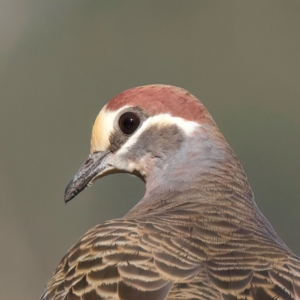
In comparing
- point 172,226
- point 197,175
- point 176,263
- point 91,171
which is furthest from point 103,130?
point 176,263

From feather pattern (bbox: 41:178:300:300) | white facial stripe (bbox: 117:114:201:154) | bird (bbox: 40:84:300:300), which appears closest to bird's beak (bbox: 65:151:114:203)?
bird (bbox: 40:84:300:300)

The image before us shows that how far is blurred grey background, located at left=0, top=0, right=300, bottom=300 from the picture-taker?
2.37m

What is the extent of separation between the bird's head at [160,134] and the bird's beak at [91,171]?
0.04 meters

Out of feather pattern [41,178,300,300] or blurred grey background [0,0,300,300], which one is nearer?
feather pattern [41,178,300,300]

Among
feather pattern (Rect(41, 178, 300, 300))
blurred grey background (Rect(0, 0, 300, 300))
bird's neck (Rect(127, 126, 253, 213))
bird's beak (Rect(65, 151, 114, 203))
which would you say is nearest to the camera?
feather pattern (Rect(41, 178, 300, 300))

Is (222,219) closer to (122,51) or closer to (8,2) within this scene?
(122,51)

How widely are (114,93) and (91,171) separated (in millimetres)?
1210

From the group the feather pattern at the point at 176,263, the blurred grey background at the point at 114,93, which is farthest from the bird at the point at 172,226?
the blurred grey background at the point at 114,93

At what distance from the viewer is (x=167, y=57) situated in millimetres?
2412

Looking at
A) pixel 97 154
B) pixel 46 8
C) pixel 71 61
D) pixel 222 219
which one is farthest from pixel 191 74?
pixel 222 219

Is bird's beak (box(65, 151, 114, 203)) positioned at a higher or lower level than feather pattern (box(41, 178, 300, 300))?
higher

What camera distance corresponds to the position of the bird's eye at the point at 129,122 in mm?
1170

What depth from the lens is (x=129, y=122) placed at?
1.17m

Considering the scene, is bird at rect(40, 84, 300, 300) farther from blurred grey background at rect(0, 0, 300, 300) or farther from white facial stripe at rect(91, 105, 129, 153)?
blurred grey background at rect(0, 0, 300, 300)
